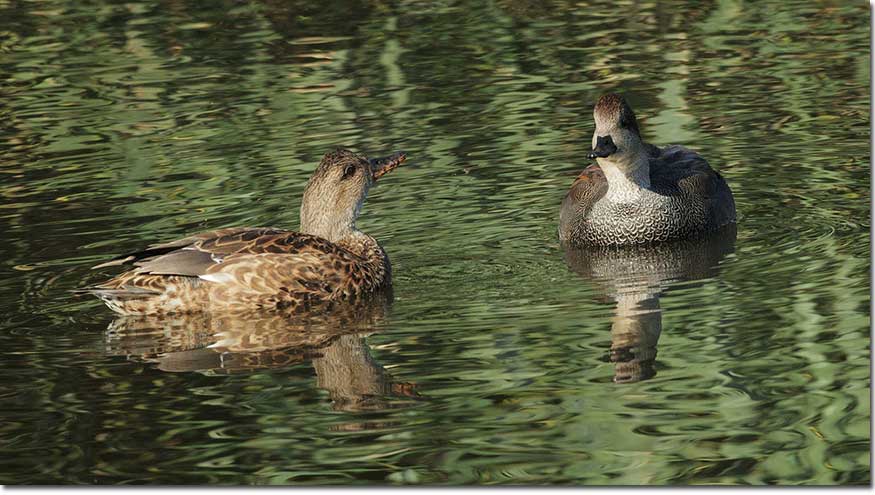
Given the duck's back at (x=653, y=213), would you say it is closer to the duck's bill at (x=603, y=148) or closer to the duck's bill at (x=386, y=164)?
the duck's bill at (x=603, y=148)

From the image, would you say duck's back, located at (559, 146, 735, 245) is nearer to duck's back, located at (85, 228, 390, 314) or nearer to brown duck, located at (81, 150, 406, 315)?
brown duck, located at (81, 150, 406, 315)

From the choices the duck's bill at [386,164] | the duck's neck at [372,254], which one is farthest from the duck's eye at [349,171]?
the duck's neck at [372,254]

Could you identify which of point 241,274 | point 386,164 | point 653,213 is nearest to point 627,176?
point 653,213

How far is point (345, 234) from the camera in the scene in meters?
11.9

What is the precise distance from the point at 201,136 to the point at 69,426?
7.24m

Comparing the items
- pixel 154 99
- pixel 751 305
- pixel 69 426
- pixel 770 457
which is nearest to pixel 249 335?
pixel 69 426

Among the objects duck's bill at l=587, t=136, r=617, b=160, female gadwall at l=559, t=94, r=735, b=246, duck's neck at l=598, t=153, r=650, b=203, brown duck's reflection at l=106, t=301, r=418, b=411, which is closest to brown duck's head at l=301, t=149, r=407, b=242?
brown duck's reflection at l=106, t=301, r=418, b=411

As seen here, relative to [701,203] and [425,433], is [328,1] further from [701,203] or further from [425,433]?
[425,433]

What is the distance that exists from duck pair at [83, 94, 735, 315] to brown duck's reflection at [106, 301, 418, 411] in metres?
0.15

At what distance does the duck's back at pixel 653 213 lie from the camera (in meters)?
12.6

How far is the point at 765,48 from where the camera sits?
18172mm

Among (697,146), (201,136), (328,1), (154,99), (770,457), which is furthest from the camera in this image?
(328,1)

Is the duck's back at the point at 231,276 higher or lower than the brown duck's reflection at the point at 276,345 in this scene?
higher

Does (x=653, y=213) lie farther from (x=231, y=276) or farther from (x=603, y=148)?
(x=231, y=276)
